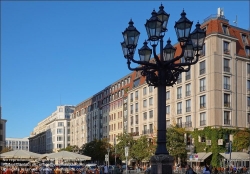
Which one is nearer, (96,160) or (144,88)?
(144,88)

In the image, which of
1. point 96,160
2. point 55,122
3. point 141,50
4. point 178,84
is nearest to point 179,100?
point 178,84

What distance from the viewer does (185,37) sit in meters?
16.4

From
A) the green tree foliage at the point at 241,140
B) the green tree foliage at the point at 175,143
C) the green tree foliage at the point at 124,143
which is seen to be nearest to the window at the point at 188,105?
the green tree foliage at the point at 175,143

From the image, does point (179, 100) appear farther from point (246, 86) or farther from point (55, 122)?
point (55, 122)

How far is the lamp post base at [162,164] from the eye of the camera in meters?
15.7

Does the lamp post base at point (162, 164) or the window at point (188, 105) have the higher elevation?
the window at point (188, 105)

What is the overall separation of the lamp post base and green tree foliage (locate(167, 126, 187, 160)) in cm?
4879

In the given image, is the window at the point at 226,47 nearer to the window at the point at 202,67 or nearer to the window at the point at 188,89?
Result: the window at the point at 202,67

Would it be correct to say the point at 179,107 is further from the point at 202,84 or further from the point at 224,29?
the point at 224,29

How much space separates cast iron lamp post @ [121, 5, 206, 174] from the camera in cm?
1609

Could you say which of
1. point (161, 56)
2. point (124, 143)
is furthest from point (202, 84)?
point (161, 56)

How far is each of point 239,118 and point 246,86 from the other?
5420 mm

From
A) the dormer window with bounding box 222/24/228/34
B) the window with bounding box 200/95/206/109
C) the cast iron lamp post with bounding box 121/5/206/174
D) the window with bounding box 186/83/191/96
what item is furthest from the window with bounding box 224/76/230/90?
the cast iron lamp post with bounding box 121/5/206/174

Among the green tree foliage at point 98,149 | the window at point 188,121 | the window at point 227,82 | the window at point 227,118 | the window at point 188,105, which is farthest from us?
the green tree foliage at point 98,149
